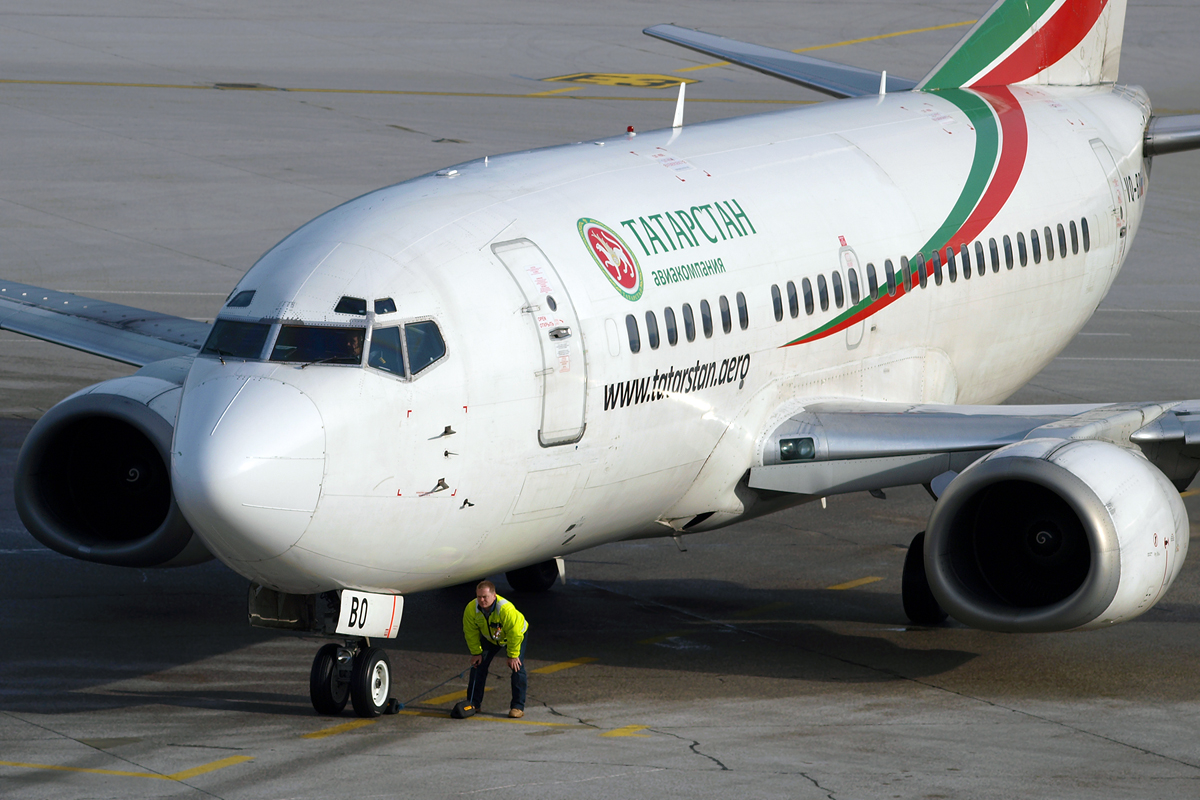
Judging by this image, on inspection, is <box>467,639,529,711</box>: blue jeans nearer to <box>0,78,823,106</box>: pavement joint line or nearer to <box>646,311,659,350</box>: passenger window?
<box>646,311,659,350</box>: passenger window

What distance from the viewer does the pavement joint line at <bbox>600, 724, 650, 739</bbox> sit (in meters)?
16.9

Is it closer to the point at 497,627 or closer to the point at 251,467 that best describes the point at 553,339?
the point at 497,627

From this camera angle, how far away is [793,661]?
1977 centimetres

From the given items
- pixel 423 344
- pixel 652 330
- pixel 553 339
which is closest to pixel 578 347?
pixel 553 339

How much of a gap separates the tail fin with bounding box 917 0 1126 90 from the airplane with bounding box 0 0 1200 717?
1.03 metres

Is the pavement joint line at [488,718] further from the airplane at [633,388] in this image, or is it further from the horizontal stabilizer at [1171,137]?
the horizontal stabilizer at [1171,137]

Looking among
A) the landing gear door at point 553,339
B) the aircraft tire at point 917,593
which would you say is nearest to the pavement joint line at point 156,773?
the landing gear door at point 553,339

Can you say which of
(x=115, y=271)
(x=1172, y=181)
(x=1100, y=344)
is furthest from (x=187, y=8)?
(x=1100, y=344)

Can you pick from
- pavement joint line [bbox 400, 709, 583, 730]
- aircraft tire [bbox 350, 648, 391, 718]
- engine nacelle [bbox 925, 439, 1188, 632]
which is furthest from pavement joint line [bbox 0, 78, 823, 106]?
aircraft tire [bbox 350, 648, 391, 718]

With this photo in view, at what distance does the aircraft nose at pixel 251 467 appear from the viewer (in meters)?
15.0

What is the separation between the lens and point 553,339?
55.8 feet

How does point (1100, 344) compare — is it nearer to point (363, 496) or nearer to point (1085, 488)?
point (1085, 488)

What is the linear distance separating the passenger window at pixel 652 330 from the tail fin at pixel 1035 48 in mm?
9470

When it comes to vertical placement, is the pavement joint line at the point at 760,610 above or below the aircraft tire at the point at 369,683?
above
